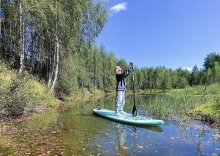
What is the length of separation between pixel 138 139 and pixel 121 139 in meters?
0.71

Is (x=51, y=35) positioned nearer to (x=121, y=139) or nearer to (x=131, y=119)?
(x=131, y=119)

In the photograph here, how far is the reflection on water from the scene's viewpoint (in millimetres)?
7559

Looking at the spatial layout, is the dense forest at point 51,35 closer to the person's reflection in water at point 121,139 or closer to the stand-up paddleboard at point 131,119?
the stand-up paddleboard at point 131,119

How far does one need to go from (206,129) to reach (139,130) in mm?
3243

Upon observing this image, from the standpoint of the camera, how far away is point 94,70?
195 ft

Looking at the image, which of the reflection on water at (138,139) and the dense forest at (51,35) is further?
the dense forest at (51,35)

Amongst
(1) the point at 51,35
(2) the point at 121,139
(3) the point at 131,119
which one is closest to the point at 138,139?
(2) the point at 121,139

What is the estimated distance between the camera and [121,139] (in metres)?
9.05

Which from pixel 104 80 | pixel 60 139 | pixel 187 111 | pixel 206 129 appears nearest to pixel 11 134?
pixel 60 139

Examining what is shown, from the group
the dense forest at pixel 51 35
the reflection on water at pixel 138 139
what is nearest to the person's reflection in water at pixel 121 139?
the reflection on water at pixel 138 139

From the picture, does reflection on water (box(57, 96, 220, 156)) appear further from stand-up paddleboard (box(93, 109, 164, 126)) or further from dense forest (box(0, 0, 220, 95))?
dense forest (box(0, 0, 220, 95))

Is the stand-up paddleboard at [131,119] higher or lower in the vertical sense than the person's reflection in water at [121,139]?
higher

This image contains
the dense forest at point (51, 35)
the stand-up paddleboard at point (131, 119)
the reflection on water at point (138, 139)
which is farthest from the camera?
the dense forest at point (51, 35)

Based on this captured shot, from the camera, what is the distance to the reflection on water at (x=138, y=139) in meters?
7.56
